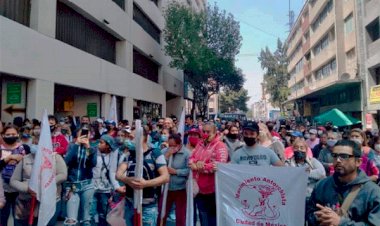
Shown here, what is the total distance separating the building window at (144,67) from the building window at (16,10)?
12.3m

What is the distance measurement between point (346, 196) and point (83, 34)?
15876 mm

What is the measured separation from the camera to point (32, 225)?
15.5 ft

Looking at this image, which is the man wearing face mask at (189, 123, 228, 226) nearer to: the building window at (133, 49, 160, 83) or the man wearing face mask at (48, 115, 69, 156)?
the man wearing face mask at (48, 115, 69, 156)

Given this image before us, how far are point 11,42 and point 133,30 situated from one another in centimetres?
1275

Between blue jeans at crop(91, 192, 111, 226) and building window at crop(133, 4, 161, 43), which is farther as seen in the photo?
building window at crop(133, 4, 161, 43)

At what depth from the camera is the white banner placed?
14.1 ft

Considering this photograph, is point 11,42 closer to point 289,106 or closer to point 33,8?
point 33,8

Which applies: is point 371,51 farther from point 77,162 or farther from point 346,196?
point 346,196

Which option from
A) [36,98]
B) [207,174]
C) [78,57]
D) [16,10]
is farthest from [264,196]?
[78,57]

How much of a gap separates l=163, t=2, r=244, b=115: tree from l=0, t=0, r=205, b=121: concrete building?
1.75 meters

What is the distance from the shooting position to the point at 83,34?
16.5 metres

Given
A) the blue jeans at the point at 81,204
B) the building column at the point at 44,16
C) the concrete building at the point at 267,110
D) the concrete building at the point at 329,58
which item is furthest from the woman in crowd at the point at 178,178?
the concrete building at the point at 267,110

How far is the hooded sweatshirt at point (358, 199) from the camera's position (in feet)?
8.26

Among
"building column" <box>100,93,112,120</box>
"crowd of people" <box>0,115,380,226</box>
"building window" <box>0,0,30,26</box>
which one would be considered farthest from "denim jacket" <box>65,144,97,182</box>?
"building column" <box>100,93,112,120</box>
